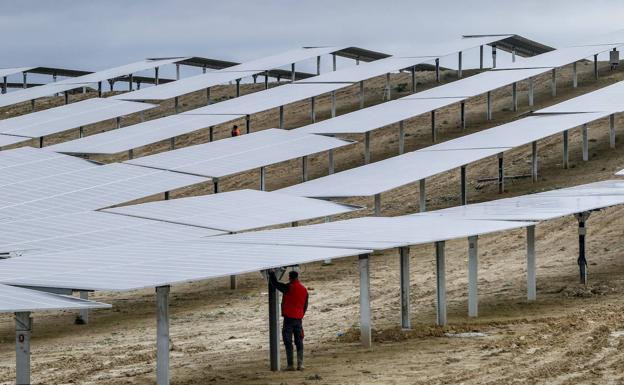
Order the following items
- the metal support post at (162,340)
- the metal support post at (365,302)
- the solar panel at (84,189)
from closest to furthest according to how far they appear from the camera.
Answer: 1. the metal support post at (162,340)
2. the metal support post at (365,302)
3. the solar panel at (84,189)

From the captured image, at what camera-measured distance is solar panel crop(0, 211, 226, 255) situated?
74.8 ft

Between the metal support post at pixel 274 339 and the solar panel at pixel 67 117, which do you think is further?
the solar panel at pixel 67 117

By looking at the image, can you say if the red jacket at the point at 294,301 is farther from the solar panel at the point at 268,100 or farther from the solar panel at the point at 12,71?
the solar panel at the point at 12,71

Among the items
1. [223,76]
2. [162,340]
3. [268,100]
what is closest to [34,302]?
[162,340]

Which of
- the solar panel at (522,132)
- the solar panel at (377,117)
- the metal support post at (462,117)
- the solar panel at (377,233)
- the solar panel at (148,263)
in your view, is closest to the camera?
the solar panel at (148,263)

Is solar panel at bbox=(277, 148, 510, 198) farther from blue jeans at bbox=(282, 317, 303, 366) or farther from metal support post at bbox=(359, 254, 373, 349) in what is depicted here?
blue jeans at bbox=(282, 317, 303, 366)

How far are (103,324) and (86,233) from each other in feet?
8.75

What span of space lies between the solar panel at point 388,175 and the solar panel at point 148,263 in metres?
9.73

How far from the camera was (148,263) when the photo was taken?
18.6 m

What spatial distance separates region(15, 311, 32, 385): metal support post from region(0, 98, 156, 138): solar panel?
99.7 feet

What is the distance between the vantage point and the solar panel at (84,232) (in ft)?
74.8

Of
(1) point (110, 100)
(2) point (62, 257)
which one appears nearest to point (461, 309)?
(2) point (62, 257)

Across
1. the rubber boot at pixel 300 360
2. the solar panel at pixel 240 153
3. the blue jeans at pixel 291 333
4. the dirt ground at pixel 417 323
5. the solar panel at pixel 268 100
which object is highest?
the solar panel at pixel 268 100

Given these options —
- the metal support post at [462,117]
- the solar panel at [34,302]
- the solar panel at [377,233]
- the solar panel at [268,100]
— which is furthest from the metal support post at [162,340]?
the metal support post at [462,117]
